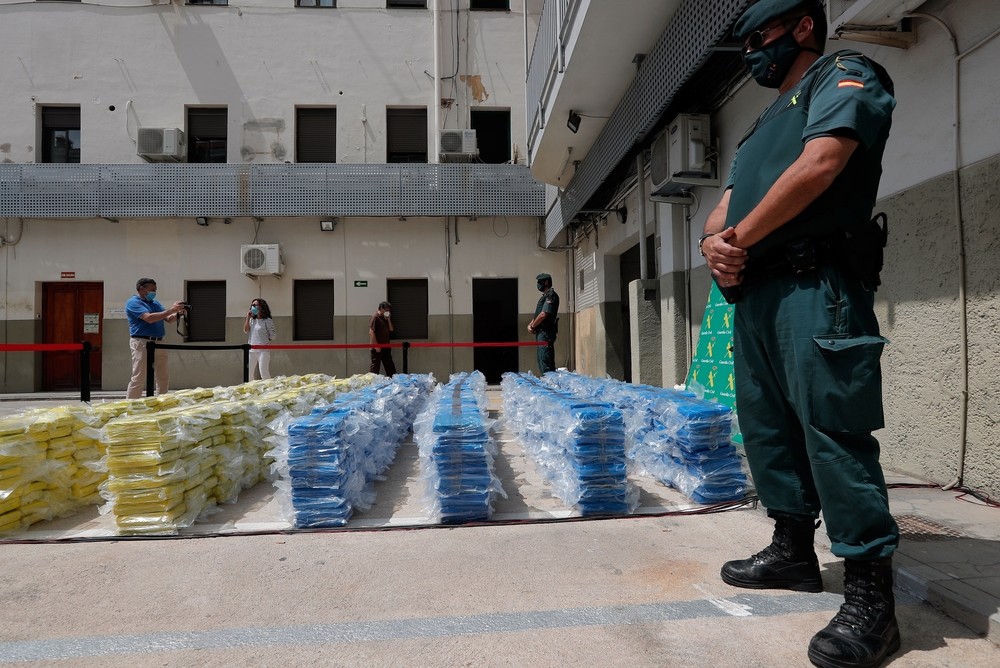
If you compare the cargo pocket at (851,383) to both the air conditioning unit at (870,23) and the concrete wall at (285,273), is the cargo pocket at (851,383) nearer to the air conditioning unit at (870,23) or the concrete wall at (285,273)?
the air conditioning unit at (870,23)

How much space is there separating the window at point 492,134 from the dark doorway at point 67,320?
9257 mm

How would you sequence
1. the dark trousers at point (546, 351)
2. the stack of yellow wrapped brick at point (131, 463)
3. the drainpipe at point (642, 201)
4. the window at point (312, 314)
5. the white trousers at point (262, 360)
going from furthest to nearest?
1. the window at point (312, 314)
2. the white trousers at point (262, 360)
3. the dark trousers at point (546, 351)
4. the drainpipe at point (642, 201)
5. the stack of yellow wrapped brick at point (131, 463)

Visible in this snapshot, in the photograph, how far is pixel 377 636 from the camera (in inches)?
78.7

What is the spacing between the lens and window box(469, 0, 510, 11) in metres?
13.8

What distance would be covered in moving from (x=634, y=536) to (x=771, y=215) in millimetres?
1777

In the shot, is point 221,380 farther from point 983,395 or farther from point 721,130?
point 983,395

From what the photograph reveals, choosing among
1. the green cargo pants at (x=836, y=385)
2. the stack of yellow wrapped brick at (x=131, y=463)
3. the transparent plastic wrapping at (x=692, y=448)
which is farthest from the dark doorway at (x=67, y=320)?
the green cargo pants at (x=836, y=385)

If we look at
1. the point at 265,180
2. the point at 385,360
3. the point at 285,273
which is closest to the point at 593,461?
the point at 385,360

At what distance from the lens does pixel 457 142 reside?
42.7 feet

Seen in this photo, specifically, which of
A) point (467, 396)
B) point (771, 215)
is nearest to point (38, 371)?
point (467, 396)

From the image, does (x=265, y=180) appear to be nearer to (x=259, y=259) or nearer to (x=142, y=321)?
(x=259, y=259)

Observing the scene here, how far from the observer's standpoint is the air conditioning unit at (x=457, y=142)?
1297cm

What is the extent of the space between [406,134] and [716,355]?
10653 mm

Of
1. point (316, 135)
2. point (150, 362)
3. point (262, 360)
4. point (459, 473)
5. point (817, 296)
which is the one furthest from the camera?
point (316, 135)
